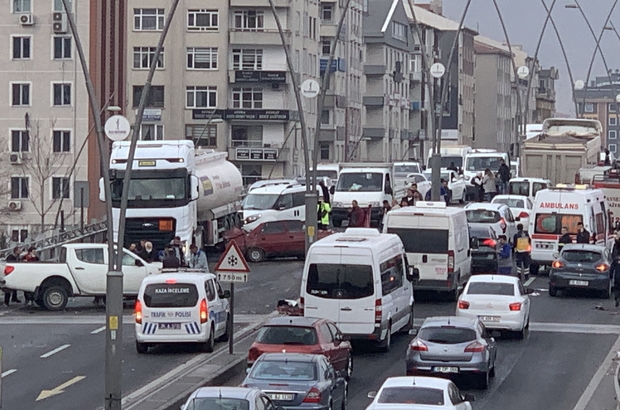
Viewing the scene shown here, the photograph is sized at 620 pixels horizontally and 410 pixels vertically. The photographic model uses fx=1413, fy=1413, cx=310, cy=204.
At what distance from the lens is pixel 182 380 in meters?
25.2

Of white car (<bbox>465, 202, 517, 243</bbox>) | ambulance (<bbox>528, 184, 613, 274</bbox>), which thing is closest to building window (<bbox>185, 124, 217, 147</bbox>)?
white car (<bbox>465, 202, 517, 243</bbox>)

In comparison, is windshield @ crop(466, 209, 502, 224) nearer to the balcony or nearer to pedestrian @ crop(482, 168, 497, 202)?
pedestrian @ crop(482, 168, 497, 202)

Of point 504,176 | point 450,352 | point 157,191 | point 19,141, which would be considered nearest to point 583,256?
point 157,191

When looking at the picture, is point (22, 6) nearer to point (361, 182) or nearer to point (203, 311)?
point (361, 182)

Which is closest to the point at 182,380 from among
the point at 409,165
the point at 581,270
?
the point at 581,270

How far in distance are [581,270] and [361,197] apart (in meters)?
17.0

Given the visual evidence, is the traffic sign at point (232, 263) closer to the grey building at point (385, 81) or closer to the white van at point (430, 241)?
the white van at point (430, 241)

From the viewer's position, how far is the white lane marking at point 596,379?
24.0 meters

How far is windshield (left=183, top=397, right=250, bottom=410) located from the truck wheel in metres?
18.9

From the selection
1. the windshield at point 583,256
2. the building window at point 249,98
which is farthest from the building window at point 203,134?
the windshield at point 583,256

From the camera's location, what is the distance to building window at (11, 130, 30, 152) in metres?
80.2

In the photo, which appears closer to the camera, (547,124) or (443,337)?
(443,337)

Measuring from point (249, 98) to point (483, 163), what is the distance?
28107mm

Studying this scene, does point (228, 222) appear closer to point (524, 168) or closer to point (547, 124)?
point (524, 168)
